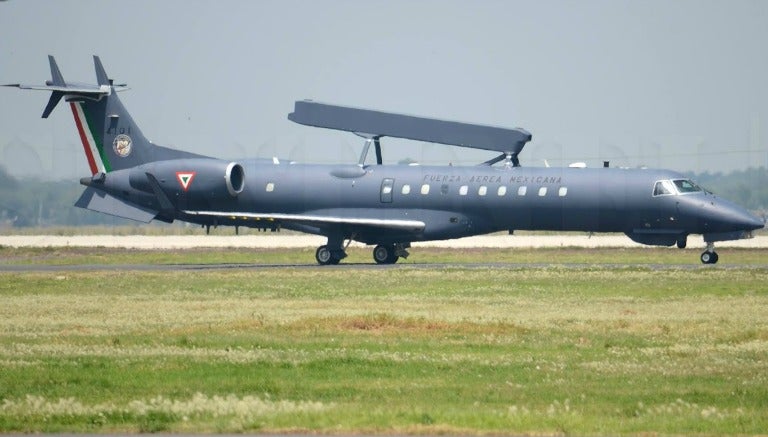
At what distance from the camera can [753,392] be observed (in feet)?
57.5

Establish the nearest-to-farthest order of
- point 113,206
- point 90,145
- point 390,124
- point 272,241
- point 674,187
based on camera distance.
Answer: point 674,187
point 113,206
point 90,145
point 390,124
point 272,241

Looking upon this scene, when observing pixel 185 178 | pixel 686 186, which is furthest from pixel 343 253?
pixel 686 186

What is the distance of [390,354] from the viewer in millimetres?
21719

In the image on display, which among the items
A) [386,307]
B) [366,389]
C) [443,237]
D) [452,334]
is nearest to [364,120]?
[443,237]

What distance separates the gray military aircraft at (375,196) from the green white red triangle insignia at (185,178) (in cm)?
3

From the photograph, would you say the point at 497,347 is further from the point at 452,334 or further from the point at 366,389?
the point at 366,389

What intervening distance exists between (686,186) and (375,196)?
1042 cm

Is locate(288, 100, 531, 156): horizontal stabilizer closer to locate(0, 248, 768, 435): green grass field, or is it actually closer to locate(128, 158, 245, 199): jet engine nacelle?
locate(128, 158, 245, 199): jet engine nacelle

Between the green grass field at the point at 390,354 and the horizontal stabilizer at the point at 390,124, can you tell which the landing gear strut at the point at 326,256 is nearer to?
the green grass field at the point at 390,354

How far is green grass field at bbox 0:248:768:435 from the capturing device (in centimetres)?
1555

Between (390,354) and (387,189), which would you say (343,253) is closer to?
(387,189)

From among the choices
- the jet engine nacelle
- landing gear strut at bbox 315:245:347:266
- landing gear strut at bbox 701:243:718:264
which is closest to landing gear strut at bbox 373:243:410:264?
landing gear strut at bbox 315:245:347:266

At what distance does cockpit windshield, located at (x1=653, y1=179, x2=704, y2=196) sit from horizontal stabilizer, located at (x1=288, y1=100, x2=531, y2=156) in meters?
17.2

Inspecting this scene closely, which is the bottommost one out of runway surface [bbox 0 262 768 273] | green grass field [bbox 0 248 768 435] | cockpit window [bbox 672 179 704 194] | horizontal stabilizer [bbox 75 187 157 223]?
green grass field [bbox 0 248 768 435]
